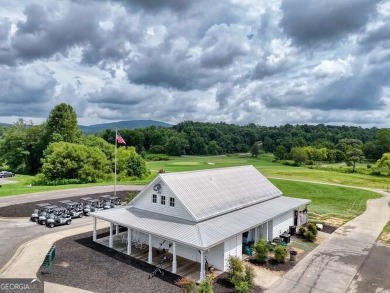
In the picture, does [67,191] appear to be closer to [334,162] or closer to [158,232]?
[158,232]

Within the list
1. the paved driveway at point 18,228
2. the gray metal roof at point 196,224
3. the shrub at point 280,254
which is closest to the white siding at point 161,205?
the gray metal roof at point 196,224

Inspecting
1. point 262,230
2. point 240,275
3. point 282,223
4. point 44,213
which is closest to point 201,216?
point 240,275

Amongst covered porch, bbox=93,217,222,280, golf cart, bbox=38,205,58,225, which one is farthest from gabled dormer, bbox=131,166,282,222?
golf cart, bbox=38,205,58,225

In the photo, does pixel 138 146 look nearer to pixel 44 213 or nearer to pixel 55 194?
pixel 55 194

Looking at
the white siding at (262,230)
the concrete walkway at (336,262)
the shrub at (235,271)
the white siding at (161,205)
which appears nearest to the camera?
the shrub at (235,271)

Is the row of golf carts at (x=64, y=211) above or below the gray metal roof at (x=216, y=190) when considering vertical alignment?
below

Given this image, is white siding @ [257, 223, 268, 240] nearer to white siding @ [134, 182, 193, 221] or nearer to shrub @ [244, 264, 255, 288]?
white siding @ [134, 182, 193, 221]

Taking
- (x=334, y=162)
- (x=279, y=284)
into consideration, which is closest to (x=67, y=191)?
(x=279, y=284)

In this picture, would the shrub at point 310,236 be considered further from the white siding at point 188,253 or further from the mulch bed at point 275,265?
the white siding at point 188,253
